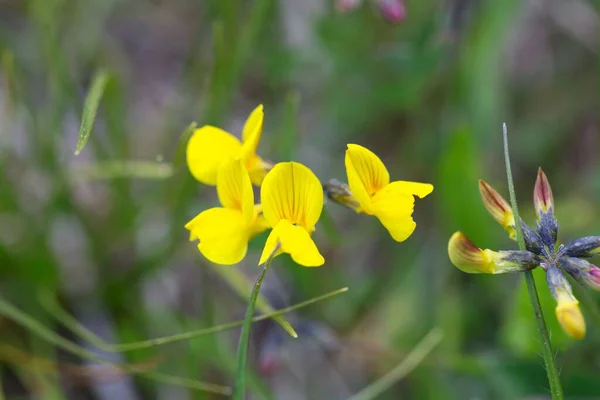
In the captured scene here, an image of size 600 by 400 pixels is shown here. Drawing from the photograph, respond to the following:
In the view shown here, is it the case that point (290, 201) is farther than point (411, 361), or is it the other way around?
point (411, 361)

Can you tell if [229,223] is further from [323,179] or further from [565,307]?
[323,179]

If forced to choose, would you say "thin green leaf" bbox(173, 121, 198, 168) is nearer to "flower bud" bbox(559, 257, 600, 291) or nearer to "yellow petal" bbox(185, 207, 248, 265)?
"yellow petal" bbox(185, 207, 248, 265)

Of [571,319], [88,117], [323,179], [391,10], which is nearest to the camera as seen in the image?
[571,319]

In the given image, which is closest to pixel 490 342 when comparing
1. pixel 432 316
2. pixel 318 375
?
pixel 432 316

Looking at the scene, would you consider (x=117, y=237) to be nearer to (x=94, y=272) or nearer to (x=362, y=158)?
(x=94, y=272)

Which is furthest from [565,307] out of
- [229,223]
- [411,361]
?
[411,361]

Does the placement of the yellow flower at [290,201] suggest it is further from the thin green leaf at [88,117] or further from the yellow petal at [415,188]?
the thin green leaf at [88,117]
